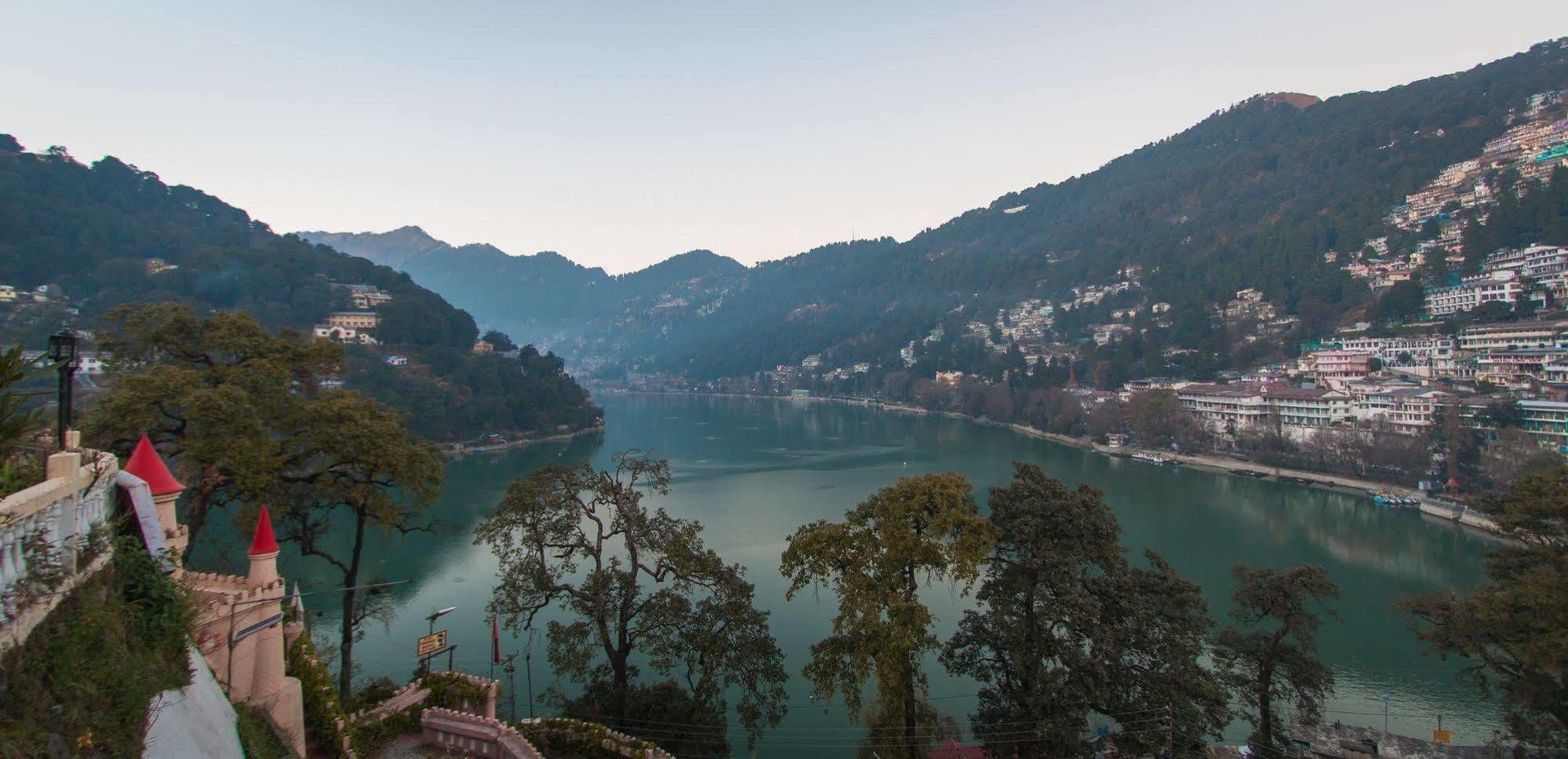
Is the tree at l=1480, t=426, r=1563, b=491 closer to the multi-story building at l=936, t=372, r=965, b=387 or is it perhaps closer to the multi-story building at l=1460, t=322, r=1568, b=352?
the multi-story building at l=1460, t=322, r=1568, b=352

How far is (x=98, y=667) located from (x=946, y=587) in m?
14.4

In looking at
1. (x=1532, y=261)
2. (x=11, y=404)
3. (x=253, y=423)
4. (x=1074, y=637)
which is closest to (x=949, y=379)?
(x=1532, y=261)

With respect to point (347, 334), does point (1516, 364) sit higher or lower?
lower

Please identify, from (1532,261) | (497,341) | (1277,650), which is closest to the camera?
(1277,650)

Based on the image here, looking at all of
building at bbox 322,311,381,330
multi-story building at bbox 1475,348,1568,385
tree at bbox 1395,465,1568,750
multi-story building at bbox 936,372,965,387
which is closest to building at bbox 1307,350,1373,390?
multi-story building at bbox 1475,348,1568,385

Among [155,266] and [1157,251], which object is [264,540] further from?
[1157,251]

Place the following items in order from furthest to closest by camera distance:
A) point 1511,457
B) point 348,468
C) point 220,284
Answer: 1. point 220,284
2. point 1511,457
3. point 348,468

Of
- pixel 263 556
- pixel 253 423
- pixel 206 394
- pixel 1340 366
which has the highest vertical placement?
pixel 206 394

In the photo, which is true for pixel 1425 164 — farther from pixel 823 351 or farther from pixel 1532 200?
pixel 823 351

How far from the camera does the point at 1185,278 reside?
208 feet

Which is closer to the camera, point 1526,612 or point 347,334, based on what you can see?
point 1526,612

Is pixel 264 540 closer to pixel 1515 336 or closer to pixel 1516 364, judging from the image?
pixel 1516 364

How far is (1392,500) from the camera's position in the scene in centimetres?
2264

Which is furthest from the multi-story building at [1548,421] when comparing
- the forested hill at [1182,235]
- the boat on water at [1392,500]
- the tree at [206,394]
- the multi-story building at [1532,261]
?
the tree at [206,394]
